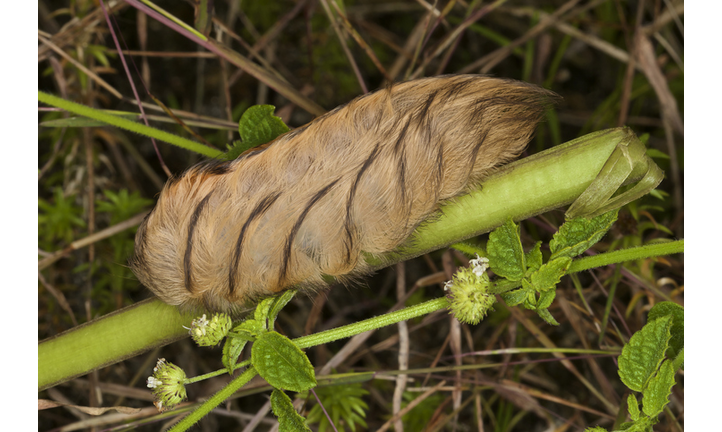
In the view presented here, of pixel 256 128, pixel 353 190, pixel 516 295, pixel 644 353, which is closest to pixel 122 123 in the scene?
pixel 256 128

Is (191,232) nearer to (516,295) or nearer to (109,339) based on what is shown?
(109,339)

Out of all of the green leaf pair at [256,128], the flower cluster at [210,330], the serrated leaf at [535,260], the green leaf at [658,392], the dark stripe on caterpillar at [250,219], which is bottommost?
the green leaf at [658,392]

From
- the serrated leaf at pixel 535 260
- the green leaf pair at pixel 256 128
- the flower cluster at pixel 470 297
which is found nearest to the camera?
the flower cluster at pixel 470 297

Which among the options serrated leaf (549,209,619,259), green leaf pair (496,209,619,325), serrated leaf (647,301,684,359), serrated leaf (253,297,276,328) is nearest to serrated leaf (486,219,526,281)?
green leaf pair (496,209,619,325)

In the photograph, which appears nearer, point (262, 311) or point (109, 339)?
point (262, 311)

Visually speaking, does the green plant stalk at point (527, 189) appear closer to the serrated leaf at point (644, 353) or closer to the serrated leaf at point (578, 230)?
the serrated leaf at point (578, 230)

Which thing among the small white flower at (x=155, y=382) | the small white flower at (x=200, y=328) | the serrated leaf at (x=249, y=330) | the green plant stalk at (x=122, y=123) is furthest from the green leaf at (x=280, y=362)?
the green plant stalk at (x=122, y=123)
